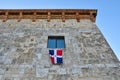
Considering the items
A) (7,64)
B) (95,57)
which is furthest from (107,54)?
(7,64)

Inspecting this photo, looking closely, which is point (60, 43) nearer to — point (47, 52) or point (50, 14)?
point (47, 52)

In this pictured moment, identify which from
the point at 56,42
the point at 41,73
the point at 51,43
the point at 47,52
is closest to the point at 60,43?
the point at 56,42

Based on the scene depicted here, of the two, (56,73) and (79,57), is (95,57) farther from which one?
(56,73)

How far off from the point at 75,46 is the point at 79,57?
1.04 m

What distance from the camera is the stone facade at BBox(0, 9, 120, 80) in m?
8.89

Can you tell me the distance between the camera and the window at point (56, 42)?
11.3 m

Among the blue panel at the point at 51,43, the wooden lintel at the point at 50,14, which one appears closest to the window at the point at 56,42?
the blue panel at the point at 51,43

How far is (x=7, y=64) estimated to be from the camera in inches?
375

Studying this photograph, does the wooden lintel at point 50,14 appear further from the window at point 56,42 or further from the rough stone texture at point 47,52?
the window at point 56,42

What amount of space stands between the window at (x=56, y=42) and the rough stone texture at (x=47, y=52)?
258mm

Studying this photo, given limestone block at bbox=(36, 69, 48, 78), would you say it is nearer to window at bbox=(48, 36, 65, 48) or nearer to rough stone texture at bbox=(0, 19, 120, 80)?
rough stone texture at bbox=(0, 19, 120, 80)

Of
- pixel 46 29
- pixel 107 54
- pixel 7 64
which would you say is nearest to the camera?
pixel 7 64

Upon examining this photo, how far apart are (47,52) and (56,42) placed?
1479 millimetres

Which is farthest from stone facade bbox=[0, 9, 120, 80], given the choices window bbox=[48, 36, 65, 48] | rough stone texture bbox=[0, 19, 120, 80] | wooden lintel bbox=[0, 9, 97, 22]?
wooden lintel bbox=[0, 9, 97, 22]
